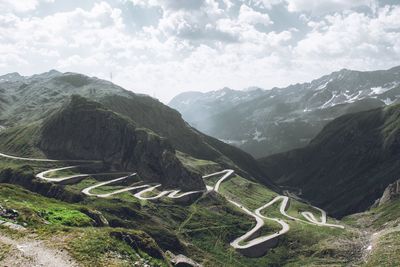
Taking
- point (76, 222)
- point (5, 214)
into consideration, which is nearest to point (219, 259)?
point (76, 222)

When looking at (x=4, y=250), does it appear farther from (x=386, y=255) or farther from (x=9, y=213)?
(x=386, y=255)

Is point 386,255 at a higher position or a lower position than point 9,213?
lower

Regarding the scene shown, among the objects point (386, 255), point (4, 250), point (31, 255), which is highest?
point (4, 250)

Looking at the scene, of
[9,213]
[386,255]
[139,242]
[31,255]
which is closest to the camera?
[31,255]

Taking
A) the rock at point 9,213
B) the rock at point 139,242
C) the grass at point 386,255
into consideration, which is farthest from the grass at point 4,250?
the grass at point 386,255

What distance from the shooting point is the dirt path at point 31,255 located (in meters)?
56.1

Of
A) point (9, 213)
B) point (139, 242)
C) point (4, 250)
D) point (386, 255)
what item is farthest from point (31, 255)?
point (386, 255)

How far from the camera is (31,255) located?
5809 cm

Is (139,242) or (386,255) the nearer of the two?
(139,242)

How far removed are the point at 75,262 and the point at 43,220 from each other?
18.9 meters

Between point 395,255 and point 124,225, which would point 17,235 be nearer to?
point 124,225

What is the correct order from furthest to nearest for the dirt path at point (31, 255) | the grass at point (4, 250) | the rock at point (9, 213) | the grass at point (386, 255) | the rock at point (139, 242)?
the grass at point (386, 255) < the rock at point (139, 242) < the rock at point (9, 213) < the grass at point (4, 250) < the dirt path at point (31, 255)

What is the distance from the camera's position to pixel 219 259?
649 feet

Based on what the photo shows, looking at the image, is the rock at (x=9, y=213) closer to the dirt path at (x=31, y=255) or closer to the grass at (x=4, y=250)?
the dirt path at (x=31, y=255)
